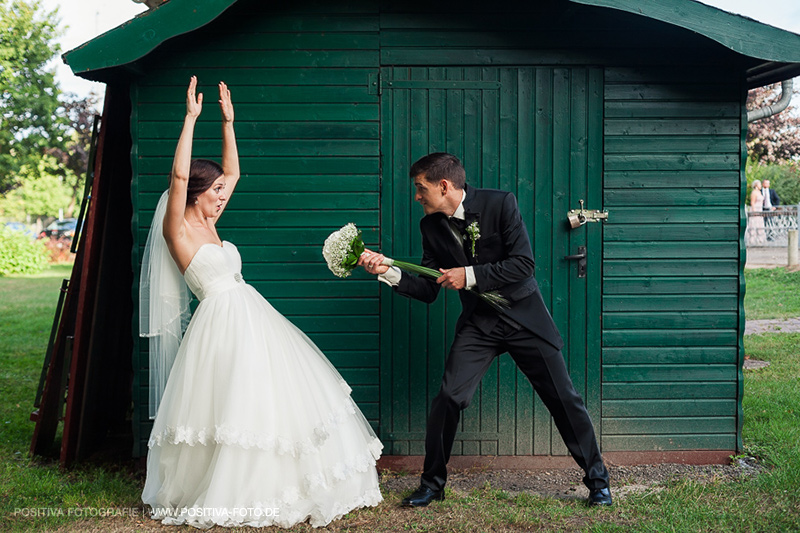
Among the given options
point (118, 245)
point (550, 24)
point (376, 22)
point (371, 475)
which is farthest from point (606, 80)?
point (118, 245)

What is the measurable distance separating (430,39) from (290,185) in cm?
143

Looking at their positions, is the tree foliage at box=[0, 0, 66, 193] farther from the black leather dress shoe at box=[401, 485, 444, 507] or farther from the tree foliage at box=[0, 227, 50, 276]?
the black leather dress shoe at box=[401, 485, 444, 507]

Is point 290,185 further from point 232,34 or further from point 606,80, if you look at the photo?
point 606,80

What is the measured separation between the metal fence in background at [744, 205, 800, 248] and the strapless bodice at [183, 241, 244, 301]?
2104 centimetres

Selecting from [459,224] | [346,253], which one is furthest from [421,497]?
[459,224]

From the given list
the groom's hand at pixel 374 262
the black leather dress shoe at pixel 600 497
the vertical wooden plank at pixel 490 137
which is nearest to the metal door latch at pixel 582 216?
the vertical wooden plank at pixel 490 137

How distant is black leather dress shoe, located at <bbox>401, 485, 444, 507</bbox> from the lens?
421 centimetres

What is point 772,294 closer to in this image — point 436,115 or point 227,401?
point 436,115

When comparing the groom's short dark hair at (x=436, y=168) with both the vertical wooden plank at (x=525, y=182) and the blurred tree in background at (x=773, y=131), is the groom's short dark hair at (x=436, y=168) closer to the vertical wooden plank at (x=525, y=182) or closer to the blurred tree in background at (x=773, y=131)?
the vertical wooden plank at (x=525, y=182)

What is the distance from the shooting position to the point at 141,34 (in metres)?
4.46

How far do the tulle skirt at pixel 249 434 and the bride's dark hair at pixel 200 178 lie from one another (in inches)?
24.6

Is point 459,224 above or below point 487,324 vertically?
above

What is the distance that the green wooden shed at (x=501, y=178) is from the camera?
4992 mm

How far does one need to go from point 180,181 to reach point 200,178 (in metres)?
0.24
